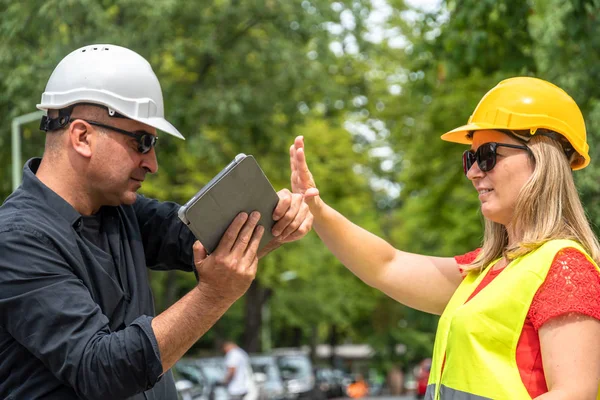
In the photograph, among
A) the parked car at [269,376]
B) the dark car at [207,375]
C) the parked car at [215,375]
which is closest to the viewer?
the parked car at [215,375]

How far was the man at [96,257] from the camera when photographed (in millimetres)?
2855

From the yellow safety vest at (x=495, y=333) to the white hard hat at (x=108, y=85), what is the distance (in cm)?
122

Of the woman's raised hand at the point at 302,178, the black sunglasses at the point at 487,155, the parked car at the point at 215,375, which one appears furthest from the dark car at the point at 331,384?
the black sunglasses at the point at 487,155

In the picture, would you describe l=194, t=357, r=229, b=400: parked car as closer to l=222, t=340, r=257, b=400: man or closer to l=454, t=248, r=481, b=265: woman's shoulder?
l=222, t=340, r=257, b=400: man

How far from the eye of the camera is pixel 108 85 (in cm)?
318

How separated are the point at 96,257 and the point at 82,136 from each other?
0.40 meters

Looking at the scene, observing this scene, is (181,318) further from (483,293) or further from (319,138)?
(319,138)

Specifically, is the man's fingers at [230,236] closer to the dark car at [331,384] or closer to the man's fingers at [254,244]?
the man's fingers at [254,244]

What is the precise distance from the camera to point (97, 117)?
319 cm

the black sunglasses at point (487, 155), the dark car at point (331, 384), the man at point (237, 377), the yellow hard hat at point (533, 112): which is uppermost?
the yellow hard hat at point (533, 112)

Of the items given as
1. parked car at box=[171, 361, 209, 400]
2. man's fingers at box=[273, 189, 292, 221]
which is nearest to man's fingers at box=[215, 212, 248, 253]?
man's fingers at box=[273, 189, 292, 221]

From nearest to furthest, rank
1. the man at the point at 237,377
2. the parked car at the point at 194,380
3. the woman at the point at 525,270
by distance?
the woman at the point at 525,270
the man at the point at 237,377
the parked car at the point at 194,380

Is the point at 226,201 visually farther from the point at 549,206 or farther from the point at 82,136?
the point at 549,206

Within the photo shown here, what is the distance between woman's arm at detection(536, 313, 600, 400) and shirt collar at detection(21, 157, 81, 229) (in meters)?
1.53
